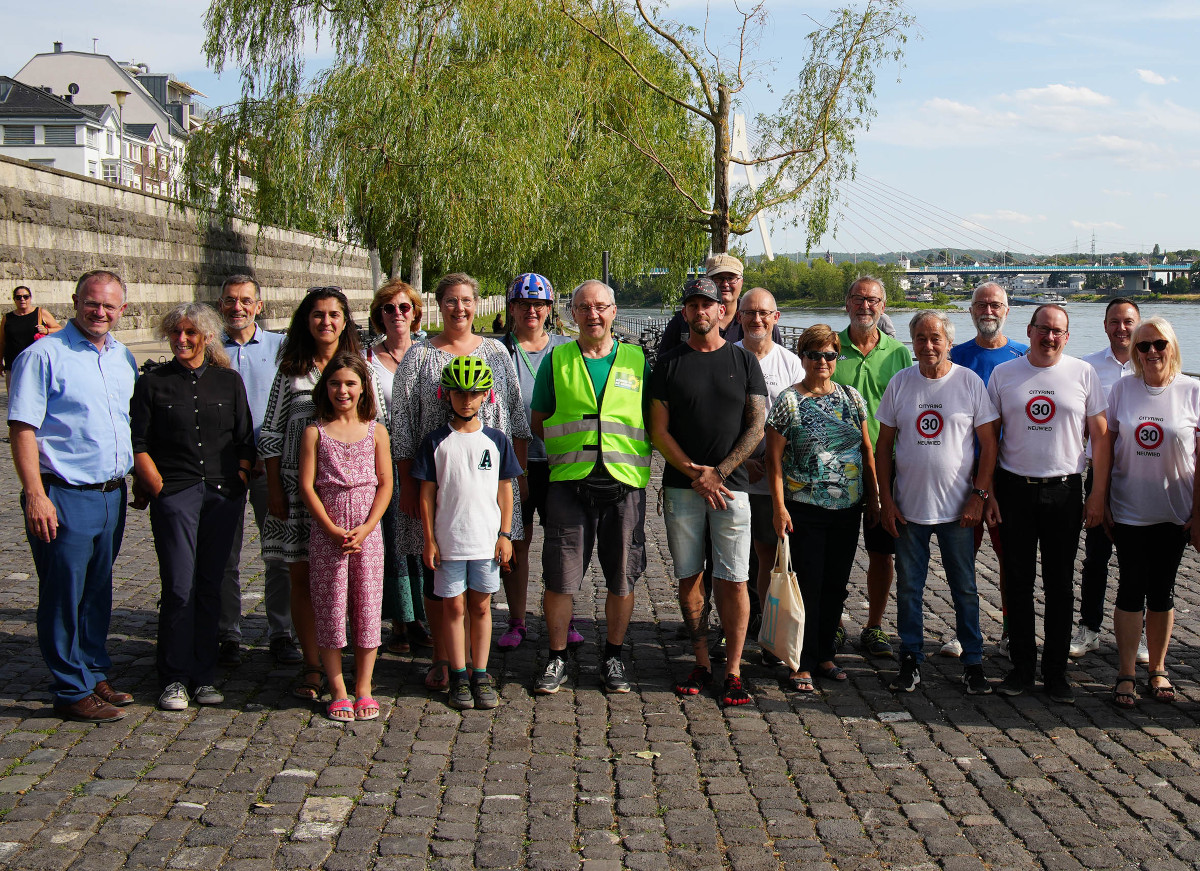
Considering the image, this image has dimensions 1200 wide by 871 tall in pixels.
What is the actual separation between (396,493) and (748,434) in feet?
5.61

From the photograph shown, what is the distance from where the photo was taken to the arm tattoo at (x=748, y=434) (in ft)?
16.2

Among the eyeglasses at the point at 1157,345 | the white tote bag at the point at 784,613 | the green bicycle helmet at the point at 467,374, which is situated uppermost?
the eyeglasses at the point at 1157,345

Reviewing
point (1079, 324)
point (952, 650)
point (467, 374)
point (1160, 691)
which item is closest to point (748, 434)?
point (467, 374)

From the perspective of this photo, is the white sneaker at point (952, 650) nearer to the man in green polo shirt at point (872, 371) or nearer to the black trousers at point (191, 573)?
the man in green polo shirt at point (872, 371)

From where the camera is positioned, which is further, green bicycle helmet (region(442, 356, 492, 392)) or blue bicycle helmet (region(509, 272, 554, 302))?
blue bicycle helmet (region(509, 272, 554, 302))

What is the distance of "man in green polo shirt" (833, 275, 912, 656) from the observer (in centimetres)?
567

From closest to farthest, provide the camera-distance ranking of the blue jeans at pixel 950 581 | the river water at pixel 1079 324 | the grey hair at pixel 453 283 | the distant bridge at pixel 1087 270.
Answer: the blue jeans at pixel 950 581
the grey hair at pixel 453 283
the river water at pixel 1079 324
the distant bridge at pixel 1087 270

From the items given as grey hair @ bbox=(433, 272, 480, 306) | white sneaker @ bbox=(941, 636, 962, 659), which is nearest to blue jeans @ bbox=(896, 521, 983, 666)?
white sneaker @ bbox=(941, 636, 962, 659)

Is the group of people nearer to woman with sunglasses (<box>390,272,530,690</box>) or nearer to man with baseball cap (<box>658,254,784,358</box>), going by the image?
woman with sunglasses (<box>390,272,530,690</box>)

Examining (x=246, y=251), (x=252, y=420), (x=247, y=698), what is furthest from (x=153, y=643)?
(x=246, y=251)

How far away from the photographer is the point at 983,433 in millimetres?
5023

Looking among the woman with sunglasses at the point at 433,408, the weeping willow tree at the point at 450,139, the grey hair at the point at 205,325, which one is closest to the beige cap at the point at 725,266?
the woman with sunglasses at the point at 433,408

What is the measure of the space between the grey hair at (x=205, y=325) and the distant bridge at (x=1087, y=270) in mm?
55138

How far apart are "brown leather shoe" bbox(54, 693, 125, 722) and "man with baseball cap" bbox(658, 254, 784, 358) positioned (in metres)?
3.03
